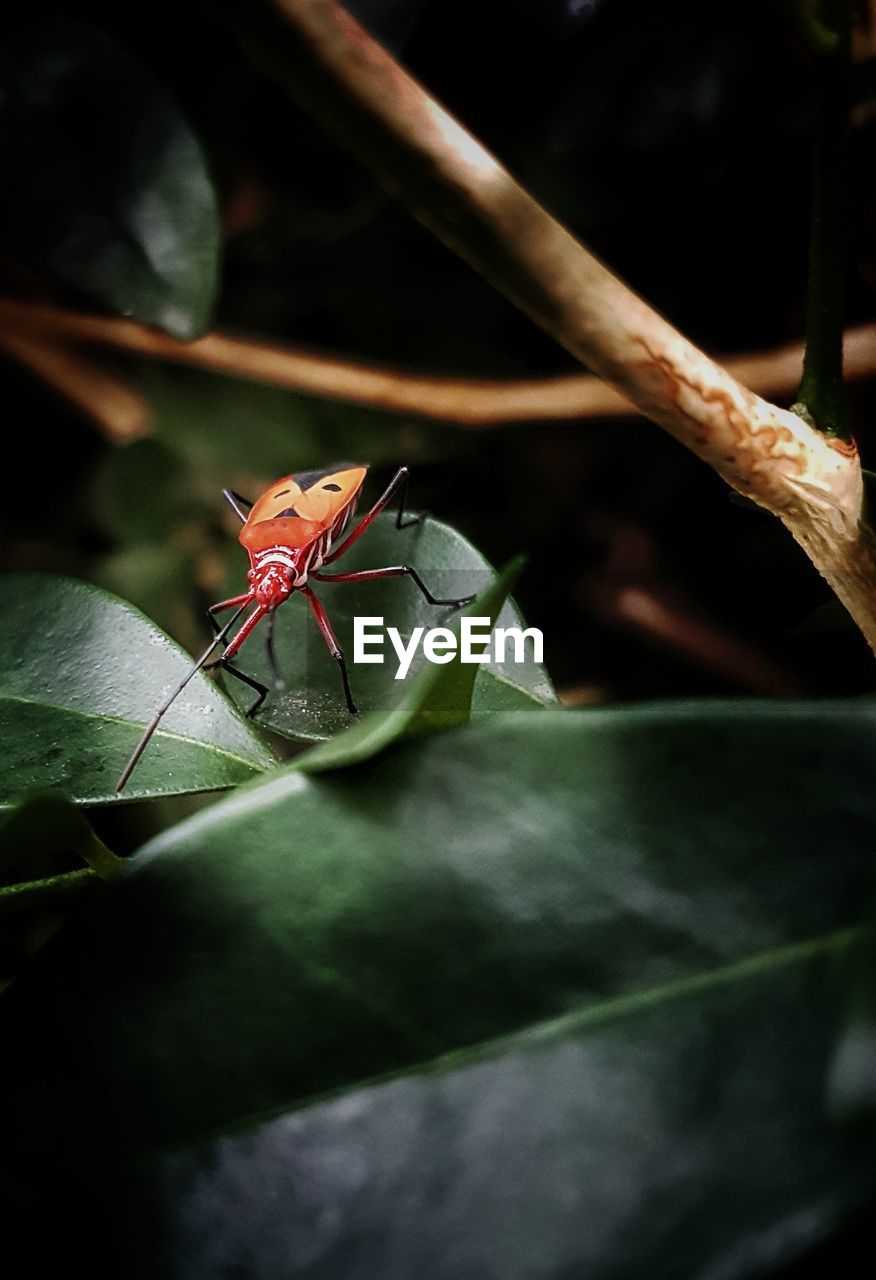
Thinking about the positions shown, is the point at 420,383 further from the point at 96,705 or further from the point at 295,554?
the point at 96,705

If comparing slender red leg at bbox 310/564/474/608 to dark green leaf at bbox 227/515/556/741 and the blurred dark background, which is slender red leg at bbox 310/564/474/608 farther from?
the blurred dark background

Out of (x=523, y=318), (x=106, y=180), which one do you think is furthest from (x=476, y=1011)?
(x=523, y=318)

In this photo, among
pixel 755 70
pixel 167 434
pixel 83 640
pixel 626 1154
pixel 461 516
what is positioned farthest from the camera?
pixel 167 434

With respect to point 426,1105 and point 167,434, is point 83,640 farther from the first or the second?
point 167,434

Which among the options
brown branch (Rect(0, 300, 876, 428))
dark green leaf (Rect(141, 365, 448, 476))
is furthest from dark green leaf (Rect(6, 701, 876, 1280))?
dark green leaf (Rect(141, 365, 448, 476))

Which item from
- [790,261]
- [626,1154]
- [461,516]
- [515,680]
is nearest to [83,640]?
[515,680]

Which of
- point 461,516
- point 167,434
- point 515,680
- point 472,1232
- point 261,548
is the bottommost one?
point 472,1232
